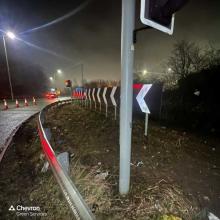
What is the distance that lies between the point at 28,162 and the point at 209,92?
37.5ft

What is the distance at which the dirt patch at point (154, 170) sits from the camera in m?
2.60

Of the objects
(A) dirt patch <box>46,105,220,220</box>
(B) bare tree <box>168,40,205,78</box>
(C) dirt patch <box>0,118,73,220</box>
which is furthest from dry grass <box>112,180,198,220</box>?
(B) bare tree <box>168,40,205,78</box>

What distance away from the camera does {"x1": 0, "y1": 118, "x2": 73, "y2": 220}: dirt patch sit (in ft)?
9.03

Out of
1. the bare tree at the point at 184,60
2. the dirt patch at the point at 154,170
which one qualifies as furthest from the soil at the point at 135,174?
the bare tree at the point at 184,60

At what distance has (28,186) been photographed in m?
3.46

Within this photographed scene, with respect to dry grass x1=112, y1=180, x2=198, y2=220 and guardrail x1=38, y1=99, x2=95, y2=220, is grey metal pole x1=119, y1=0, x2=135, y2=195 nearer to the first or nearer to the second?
dry grass x1=112, y1=180, x2=198, y2=220

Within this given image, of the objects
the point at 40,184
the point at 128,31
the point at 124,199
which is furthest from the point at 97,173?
the point at 128,31

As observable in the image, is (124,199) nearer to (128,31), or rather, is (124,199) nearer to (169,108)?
(128,31)

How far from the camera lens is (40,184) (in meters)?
3.42

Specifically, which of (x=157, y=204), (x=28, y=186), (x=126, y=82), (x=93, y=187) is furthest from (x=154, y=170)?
(x=28, y=186)

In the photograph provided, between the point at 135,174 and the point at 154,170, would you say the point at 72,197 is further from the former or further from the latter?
the point at 154,170

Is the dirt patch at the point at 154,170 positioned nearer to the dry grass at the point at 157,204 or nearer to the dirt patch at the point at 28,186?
the dry grass at the point at 157,204

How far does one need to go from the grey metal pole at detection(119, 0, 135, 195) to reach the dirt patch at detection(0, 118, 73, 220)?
108cm

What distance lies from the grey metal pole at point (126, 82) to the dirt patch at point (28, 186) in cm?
108
